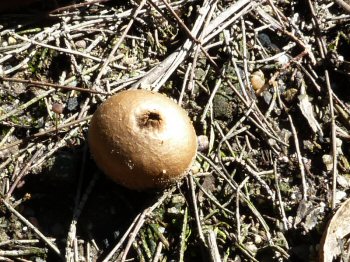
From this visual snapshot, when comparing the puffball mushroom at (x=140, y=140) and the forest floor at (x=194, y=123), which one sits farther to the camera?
the forest floor at (x=194, y=123)

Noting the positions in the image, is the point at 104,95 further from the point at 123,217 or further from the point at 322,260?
the point at 322,260

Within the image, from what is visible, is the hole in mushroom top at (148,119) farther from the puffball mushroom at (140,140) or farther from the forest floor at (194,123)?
the forest floor at (194,123)

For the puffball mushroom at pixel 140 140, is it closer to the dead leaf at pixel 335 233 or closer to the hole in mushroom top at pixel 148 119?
the hole in mushroom top at pixel 148 119

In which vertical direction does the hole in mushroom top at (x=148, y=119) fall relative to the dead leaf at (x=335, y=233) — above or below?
above

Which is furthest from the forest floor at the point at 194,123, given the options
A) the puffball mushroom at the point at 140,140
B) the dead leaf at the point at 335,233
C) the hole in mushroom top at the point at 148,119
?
the hole in mushroom top at the point at 148,119

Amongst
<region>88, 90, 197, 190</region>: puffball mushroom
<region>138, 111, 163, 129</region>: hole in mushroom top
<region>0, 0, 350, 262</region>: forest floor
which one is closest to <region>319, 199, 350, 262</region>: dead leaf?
<region>0, 0, 350, 262</region>: forest floor

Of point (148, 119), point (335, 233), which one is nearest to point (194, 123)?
point (148, 119)

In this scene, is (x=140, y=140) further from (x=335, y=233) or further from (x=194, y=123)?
(x=335, y=233)

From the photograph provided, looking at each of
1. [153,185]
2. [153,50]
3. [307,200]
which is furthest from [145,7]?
[307,200]
